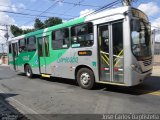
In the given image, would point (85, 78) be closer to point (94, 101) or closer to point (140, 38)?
point (94, 101)

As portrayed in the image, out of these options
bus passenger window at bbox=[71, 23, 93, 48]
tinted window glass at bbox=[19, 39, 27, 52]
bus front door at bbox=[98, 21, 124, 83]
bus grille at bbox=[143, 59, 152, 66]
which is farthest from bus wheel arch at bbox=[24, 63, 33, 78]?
bus grille at bbox=[143, 59, 152, 66]

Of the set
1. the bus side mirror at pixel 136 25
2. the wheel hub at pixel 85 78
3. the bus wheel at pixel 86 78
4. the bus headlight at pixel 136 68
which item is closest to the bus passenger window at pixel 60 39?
the bus wheel at pixel 86 78

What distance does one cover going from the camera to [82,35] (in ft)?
27.9

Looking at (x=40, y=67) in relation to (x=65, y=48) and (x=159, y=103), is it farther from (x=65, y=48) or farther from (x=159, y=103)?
(x=159, y=103)

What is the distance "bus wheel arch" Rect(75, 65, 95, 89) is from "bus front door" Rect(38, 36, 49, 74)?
2.89m

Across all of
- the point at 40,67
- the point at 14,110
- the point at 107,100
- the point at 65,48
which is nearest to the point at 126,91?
the point at 107,100

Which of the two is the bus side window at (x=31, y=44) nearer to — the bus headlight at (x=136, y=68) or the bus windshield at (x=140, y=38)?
the bus windshield at (x=140, y=38)

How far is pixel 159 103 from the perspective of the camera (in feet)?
20.1

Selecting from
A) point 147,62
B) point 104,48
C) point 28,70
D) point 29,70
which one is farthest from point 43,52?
point 147,62

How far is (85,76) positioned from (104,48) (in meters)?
1.63

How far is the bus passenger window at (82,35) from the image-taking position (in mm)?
8109

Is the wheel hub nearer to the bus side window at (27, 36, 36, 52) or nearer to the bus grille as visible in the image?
the bus grille

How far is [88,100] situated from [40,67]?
5.80 m

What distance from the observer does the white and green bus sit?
22.5 ft
